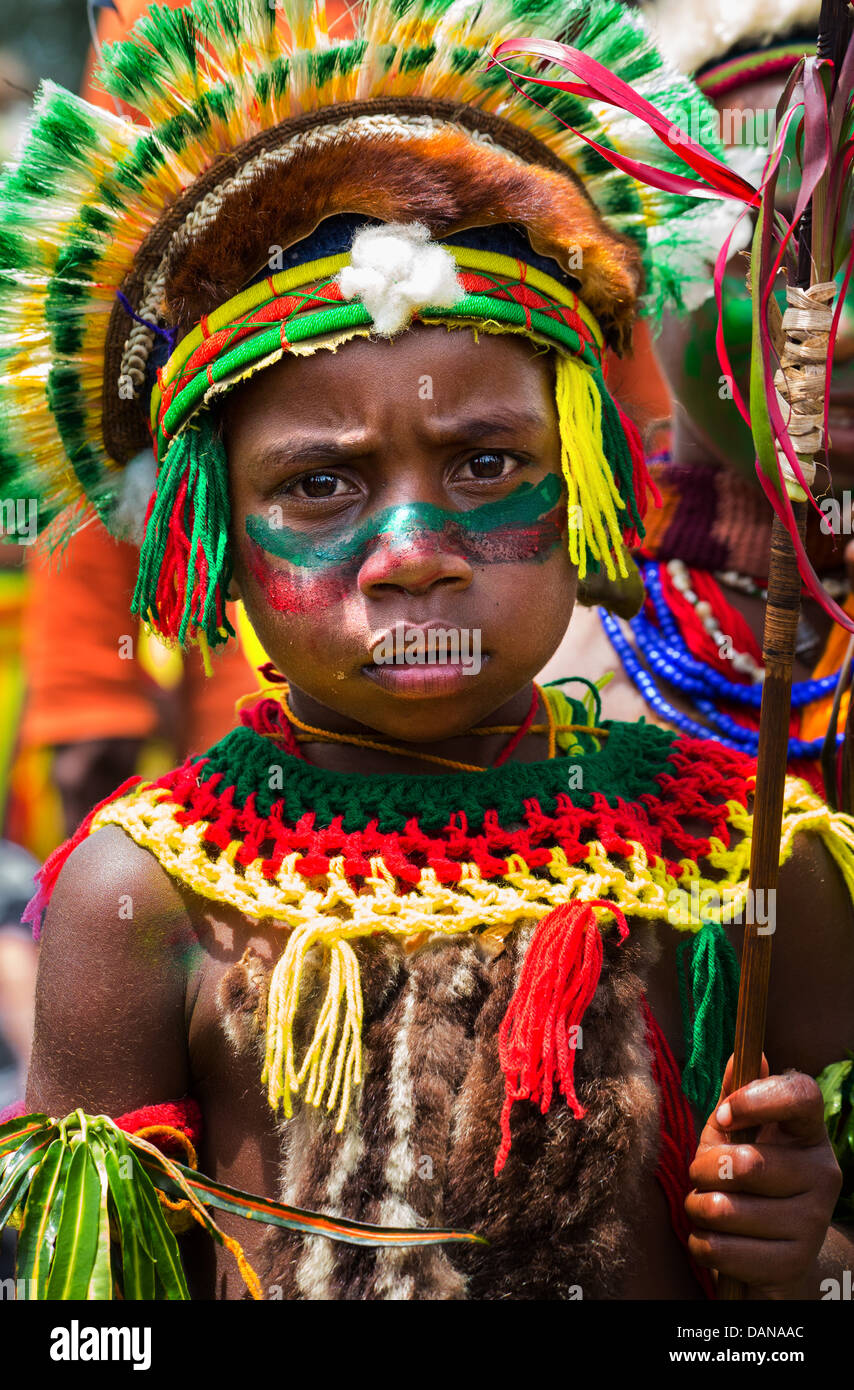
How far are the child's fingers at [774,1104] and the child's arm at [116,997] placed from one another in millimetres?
662

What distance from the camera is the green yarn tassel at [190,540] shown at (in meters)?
1.70

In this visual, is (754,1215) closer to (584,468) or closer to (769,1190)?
(769,1190)

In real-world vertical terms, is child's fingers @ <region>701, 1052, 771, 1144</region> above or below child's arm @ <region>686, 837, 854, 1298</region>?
above

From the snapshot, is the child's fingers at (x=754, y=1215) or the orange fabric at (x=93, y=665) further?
the orange fabric at (x=93, y=665)

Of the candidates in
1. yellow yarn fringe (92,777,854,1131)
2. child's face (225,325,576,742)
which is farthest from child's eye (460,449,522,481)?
yellow yarn fringe (92,777,854,1131)

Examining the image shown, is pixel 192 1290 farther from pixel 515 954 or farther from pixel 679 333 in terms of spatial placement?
pixel 679 333

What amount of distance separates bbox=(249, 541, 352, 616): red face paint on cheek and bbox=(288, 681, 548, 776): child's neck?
0.19 m

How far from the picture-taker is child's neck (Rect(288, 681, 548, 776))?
5.89 ft

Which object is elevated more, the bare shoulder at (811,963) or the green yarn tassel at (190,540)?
the green yarn tassel at (190,540)

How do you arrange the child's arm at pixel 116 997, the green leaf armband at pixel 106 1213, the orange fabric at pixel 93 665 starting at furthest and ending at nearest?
1. the orange fabric at pixel 93 665
2. the child's arm at pixel 116 997
3. the green leaf armband at pixel 106 1213

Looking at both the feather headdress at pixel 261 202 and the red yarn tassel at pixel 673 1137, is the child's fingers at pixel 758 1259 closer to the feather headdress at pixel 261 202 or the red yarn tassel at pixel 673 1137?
the red yarn tassel at pixel 673 1137

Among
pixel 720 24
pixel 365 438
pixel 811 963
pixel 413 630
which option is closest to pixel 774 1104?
pixel 811 963

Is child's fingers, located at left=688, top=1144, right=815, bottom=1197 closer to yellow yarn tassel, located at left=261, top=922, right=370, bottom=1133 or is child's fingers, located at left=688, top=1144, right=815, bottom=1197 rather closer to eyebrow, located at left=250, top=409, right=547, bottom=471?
yellow yarn tassel, located at left=261, top=922, right=370, bottom=1133

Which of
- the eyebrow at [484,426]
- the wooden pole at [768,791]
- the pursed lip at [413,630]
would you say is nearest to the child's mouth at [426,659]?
the pursed lip at [413,630]
